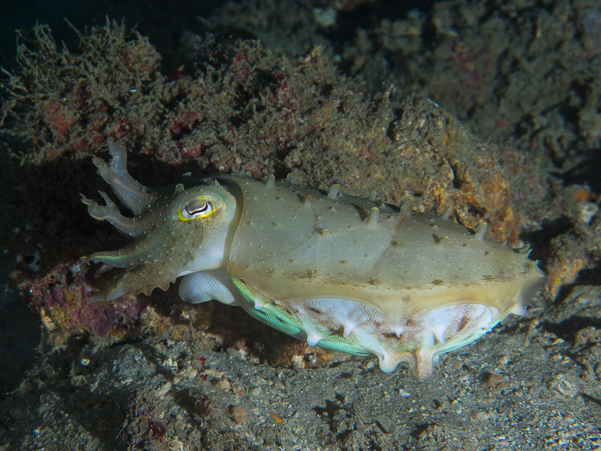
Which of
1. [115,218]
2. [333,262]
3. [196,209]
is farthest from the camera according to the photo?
[115,218]

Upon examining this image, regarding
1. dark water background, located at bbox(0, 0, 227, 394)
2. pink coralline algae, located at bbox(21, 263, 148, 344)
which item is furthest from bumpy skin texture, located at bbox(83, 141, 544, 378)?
dark water background, located at bbox(0, 0, 227, 394)

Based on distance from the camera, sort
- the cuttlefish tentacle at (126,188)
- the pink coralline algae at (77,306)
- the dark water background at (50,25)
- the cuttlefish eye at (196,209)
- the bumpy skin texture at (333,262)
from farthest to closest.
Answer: the dark water background at (50,25) < the pink coralline algae at (77,306) < the cuttlefish tentacle at (126,188) < the cuttlefish eye at (196,209) < the bumpy skin texture at (333,262)

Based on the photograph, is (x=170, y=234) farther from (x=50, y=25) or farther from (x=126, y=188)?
(x=50, y=25)

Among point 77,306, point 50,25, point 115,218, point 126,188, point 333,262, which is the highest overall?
point 50,25

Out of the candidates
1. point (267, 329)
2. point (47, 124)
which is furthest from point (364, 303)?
point (47, 124)

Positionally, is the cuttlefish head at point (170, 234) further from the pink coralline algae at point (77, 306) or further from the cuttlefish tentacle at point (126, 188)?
the pink coralline algae at point (77, 306)

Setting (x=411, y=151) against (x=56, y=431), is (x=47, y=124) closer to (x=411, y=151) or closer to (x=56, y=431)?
(x=56, y=431)

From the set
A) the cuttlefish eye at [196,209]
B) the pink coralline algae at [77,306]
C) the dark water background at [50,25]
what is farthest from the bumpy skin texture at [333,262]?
the dark water background at [50,25]

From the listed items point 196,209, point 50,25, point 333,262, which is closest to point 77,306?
point 196,209
